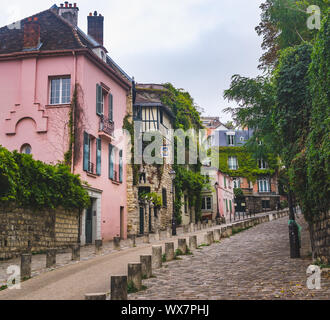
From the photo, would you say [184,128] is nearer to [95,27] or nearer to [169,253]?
[95,27]

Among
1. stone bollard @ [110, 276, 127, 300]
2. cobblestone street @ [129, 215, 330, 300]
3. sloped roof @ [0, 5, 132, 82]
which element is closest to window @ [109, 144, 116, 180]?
sloped roof @ [0, 5, 132, 82]

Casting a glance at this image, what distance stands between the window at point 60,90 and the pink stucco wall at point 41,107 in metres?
0.27

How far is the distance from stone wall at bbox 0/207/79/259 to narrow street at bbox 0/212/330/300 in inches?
119

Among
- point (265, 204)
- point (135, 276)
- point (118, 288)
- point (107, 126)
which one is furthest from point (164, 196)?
point (265, 204)

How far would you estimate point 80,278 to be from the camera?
8875 mm

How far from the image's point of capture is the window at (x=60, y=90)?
1912cm

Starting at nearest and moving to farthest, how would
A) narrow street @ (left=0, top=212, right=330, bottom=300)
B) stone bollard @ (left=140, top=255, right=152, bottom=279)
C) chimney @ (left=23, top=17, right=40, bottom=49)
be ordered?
narrow street @ (left=0, top=212, right=330, bottom=300) < stone bollard @ (left=140, top=255, right=152, bottom=279) < chimney @ (left=23, top=17, right=40, bottom=49)

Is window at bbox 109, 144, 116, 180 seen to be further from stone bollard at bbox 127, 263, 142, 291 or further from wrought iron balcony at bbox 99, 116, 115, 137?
stone bollard at bbox 127, 263, 142, 291

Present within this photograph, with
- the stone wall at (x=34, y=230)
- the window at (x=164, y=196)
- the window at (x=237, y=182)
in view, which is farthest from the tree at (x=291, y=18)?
the window at (x=237, y=182)

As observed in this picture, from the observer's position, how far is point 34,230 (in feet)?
47.8

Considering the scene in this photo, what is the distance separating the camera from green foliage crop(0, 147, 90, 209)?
12789mm

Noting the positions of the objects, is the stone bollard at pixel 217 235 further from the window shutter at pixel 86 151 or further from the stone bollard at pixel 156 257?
the stone bollard at pixel 156 257
